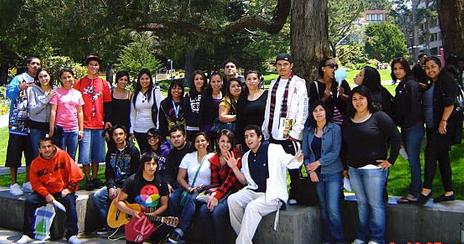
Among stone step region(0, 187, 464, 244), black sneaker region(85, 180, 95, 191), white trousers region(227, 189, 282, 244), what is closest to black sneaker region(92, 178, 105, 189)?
black sneaker region(85, 180, 95, 191)

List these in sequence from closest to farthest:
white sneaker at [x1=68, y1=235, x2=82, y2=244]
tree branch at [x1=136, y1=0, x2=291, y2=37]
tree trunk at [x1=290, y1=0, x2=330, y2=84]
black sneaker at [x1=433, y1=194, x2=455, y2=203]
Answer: black sneaker at [x1=433, y1=194, x2=455, y2=203] → white sneaker at [x1=68, y1=235, x2=82, y2=244] → tree trunk at [x1=290, y1=0, x2=330, y2=84] → tree branch at [x1=136, y1=0, x2=291, y2=37]

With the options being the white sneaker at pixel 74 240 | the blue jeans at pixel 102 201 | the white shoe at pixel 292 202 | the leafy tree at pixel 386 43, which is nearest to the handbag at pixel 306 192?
the white shoe at pixel 292 202

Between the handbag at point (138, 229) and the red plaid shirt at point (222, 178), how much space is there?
0.76m

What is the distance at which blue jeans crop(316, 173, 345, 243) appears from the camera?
4.61m

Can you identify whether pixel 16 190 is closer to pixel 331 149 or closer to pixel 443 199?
pixel 331 149

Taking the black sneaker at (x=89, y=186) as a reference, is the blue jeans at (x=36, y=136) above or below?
above

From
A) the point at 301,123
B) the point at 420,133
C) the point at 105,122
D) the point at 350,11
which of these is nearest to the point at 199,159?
the point at 301,123

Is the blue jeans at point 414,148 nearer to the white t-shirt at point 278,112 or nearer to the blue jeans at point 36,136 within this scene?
the white t-shirt at point 278,112

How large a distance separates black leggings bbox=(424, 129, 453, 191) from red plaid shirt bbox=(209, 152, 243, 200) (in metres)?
1.77

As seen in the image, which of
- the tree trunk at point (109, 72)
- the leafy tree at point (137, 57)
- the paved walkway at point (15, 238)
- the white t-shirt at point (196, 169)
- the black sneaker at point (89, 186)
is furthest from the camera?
the tree trunk at point (109, 72)

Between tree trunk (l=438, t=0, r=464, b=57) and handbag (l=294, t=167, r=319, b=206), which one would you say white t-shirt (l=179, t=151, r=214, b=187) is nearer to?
handbag (l=294, t=167, r=319, b=206)

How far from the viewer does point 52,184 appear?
5.38m

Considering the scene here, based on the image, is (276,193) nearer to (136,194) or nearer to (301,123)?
(301,123)

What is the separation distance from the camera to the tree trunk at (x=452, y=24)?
8.06m
